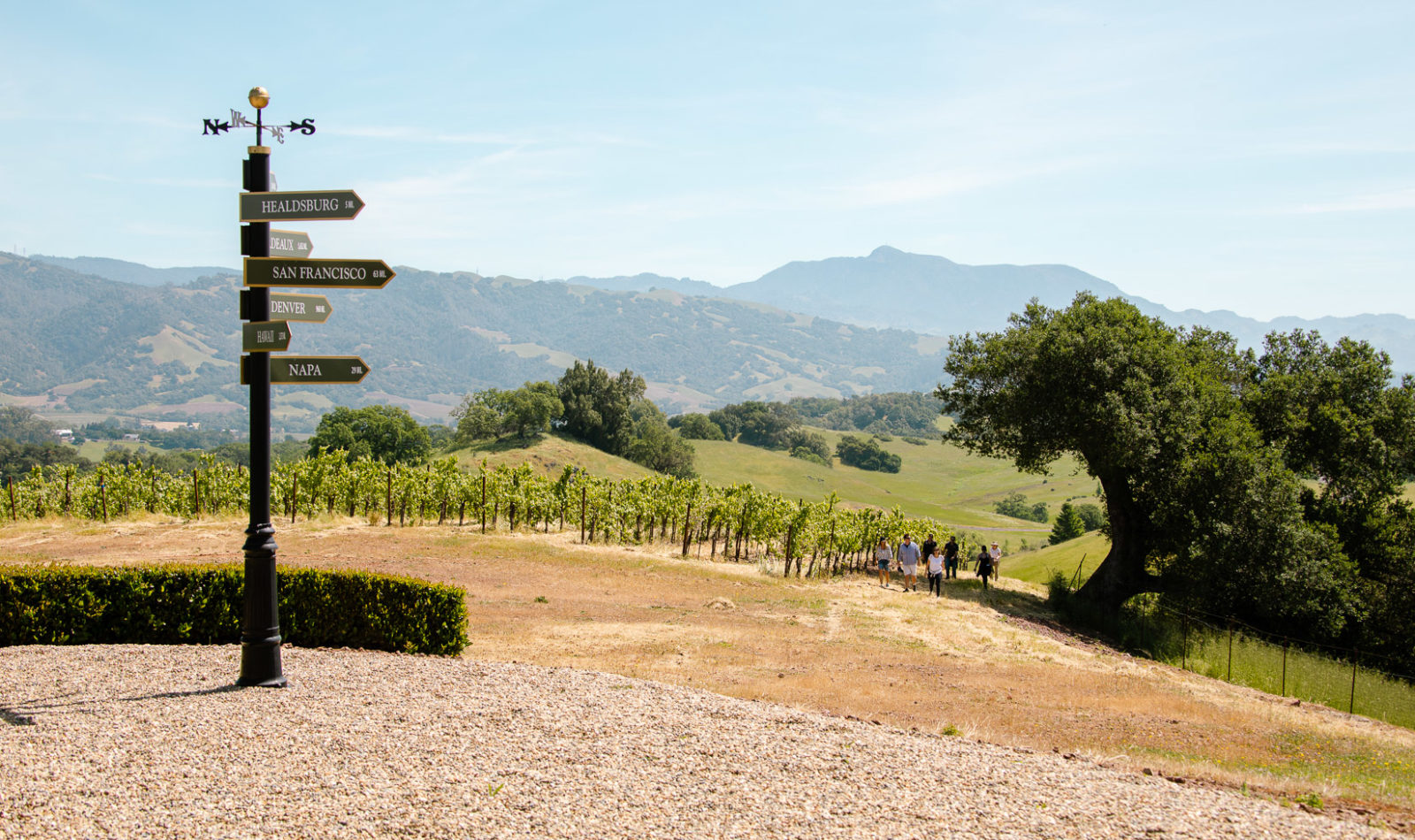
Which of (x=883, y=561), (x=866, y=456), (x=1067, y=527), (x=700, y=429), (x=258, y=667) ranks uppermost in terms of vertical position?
(x=258, y=667)

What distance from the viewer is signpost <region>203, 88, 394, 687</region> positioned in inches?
357

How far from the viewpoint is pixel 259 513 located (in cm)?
916

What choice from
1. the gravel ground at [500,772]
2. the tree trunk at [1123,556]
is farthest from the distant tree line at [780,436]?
the gravel ground at [500,772]

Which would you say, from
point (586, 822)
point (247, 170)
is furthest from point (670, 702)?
point (247, 170)

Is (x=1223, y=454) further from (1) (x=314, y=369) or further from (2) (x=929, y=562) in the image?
(1) (x=314, y=369)

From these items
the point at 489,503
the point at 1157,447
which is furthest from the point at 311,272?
the point at 489,503

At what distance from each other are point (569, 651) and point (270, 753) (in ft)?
22.3

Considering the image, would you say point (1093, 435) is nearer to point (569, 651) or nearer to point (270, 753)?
point (569, 651)

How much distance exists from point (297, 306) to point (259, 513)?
7.75 feet

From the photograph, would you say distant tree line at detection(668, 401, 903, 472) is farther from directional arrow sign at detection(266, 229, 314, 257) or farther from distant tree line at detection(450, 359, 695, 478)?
directional arrow sign at detection(266, 229, 314, 257)

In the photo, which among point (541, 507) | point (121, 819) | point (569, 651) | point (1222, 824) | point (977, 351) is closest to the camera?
point (121, 819)

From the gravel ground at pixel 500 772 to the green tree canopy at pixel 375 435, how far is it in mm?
75661

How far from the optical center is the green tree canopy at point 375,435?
80.6 meters

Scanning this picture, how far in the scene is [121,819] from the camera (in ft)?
19.5
